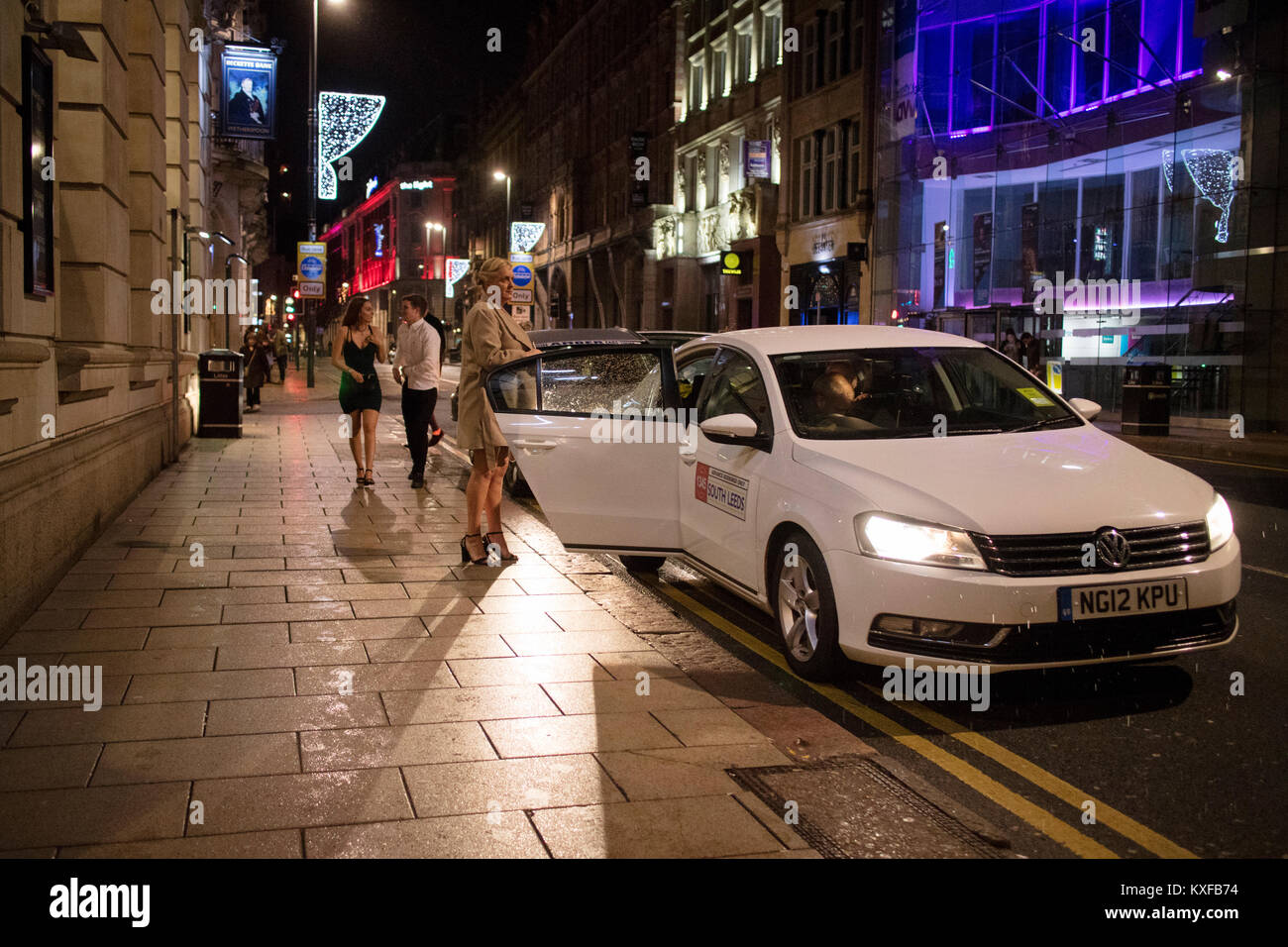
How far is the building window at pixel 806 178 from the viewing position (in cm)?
3781

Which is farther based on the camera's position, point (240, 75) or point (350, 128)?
point (350, 128)

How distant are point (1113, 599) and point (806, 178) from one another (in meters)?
34.8

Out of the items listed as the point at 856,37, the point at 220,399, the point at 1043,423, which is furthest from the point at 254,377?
the point at 1043,423

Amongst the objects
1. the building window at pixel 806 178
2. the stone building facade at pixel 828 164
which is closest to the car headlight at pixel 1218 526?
the stone building facade at pixel 828 164

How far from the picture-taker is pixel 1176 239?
75.3 feet

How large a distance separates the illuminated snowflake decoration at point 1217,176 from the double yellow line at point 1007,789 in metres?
19.1

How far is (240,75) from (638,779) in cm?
2172

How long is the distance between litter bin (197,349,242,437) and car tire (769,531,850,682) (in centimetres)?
1432

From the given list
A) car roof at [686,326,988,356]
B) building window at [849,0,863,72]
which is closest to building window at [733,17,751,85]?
building window at [849,0,863,72]

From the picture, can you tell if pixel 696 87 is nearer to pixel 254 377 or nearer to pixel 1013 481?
pixel 254 377

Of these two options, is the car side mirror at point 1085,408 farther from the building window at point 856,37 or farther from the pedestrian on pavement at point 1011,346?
the building window at point 856,37

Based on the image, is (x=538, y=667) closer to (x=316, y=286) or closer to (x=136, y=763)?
(x=136, y=763)

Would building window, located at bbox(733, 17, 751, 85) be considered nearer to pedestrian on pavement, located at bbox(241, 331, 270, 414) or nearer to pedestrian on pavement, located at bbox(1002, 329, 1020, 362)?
pedestrian on pavement, located at bbox(1002, 329, 1020, 362)
